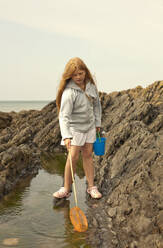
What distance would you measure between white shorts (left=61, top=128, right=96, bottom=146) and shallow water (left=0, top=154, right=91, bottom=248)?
1.14 meters

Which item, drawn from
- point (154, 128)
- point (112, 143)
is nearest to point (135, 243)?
point (112, 143)

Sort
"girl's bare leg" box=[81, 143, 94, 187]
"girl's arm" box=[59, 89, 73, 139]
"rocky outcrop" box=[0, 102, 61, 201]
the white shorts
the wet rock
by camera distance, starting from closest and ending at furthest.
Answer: the wet rock
"girl's arm" box=[59, 89, 73, 139]
the white shorts
"girl's bare leg" box=[81, 143, 94, 187]
"rocky outcrop" box=[0, 102, 61, 201]

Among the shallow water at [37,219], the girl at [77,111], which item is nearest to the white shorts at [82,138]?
the girl at [77,111]

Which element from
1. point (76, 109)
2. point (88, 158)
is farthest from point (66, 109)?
point (88, 158)

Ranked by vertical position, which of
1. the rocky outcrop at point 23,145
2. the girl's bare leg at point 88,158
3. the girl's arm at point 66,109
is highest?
the girl's arm at point 66,109

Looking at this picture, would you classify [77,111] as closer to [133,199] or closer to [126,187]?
[126,187]

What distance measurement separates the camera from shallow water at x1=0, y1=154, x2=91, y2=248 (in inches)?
126

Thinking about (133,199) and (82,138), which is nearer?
(133,199)

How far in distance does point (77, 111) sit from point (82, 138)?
54 cm

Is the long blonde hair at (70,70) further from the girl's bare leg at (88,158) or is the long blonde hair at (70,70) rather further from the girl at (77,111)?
the girl's bare leg at (88,158)

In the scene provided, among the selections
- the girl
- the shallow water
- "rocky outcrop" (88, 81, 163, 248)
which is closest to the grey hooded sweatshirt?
the girl

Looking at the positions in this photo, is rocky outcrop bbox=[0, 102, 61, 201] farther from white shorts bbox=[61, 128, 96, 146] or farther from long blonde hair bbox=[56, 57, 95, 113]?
long blonde hair bbox=[56, 57, 95, 113]

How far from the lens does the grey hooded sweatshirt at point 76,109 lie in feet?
14.7

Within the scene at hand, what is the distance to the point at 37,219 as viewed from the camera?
12.8 ft
